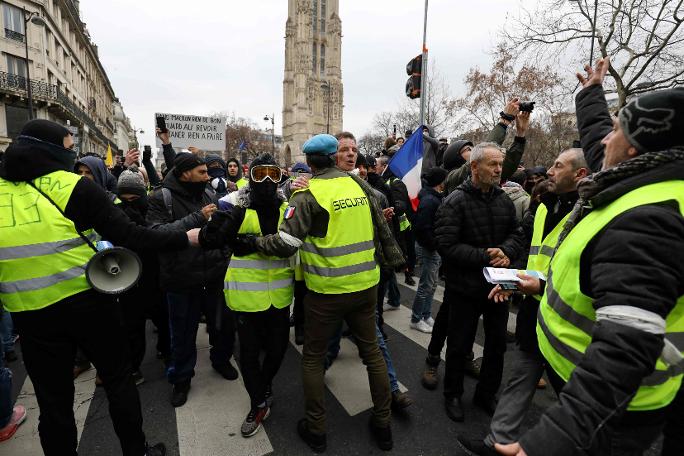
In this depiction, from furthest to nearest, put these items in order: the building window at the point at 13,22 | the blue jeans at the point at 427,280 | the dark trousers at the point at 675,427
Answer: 1. the building window at the point at 13,22
2. the blue jeans at the point at 427,280
3. the dark trousers at the point at 675,427

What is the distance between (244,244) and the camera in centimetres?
258

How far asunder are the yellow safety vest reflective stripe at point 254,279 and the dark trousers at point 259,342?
89mm

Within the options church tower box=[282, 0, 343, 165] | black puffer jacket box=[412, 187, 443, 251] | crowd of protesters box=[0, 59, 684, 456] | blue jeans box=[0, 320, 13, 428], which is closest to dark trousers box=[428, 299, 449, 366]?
crowd of protesters box=[0, 59, 684, 456]

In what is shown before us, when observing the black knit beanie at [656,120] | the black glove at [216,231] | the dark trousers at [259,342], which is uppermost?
the black knit beanie at [656,120]

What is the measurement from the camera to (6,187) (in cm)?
195

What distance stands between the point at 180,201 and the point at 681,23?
57.7 ft

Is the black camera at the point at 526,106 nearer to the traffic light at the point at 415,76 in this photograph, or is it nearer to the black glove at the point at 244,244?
the black glove at the point at 244,244

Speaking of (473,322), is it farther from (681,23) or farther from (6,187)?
(681,23)

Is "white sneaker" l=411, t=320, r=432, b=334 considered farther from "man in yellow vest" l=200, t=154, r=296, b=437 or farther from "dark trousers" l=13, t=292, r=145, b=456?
"dark trousers" l=13, t=292, r=145, b=456

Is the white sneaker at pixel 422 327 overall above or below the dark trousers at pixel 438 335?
below

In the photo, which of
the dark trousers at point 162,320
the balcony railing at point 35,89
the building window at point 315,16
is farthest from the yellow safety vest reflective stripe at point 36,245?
the building window at point 315,16

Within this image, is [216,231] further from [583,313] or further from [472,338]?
[472,338]

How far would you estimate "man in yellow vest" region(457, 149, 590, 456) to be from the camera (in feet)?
7.77

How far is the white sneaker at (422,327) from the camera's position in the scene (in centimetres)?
472
